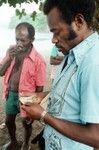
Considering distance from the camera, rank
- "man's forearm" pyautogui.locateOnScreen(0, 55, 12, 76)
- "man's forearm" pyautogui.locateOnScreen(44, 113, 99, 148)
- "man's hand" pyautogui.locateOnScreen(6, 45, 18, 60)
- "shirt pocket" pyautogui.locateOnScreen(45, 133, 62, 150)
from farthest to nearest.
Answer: "man's forearm" pyautogui.locateOnScreen(0, 55, 12, 76) < "man's hand" pyautogui.locateOnScreen(6, 45, 18, 60) < "shirt pocket" pyautogui.locateOnScreen(45, 133, 62, 150) < "man's forearm" pyautogui.locateOnScreen(44, 113, 99, 148)

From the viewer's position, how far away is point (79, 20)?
84.0 inches

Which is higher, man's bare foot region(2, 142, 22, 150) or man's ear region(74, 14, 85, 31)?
man's ear region(74, 14, 85, 31)

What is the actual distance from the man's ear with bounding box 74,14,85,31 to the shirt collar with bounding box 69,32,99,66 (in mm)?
93

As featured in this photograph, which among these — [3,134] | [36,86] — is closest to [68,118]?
[36,86]

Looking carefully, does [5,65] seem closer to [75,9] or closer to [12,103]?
[12,103]

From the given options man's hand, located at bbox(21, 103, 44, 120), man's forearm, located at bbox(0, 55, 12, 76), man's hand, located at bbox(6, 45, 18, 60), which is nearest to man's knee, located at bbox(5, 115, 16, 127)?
man's forearm, located at bbox(0, 55, 12, 76)

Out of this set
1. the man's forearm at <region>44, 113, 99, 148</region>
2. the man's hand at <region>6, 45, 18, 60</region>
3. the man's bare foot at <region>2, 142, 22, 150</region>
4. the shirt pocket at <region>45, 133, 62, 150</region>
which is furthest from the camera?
the man's bare foot at <region>2, 142, 22, 150</region>

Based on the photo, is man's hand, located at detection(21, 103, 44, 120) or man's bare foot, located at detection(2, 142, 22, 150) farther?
man's bare foot, located at detection(2, 142, 22, 150)

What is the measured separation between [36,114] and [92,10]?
73cm

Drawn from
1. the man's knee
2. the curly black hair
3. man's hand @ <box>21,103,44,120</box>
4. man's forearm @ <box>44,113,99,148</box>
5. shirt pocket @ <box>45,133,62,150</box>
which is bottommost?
the man's knee

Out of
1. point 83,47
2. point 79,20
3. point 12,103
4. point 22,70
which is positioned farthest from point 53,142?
point 12,103

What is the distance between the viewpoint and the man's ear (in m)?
2.12

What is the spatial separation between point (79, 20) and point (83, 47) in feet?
0.54

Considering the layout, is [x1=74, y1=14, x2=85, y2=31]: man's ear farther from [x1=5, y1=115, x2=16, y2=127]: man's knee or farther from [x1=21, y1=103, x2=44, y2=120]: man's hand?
[x1=5, y1=115, x2=16, y2=127]: man's knee
